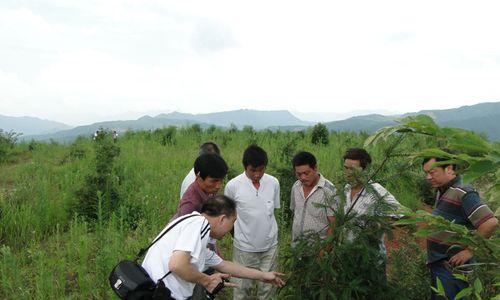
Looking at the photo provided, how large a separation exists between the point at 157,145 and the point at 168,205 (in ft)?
18.8

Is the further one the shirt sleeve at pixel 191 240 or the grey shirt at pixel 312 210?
the grey shirt at pixel 312 210

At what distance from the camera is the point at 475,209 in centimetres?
263

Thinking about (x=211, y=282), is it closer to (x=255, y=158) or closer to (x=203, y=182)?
(x=203, y=182)

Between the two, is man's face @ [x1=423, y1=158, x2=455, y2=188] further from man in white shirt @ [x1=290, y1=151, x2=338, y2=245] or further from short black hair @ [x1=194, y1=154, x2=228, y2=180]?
short black hair @ [x1=194, y1=154, x2=228, y2=180]

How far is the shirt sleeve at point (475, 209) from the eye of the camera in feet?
8.42

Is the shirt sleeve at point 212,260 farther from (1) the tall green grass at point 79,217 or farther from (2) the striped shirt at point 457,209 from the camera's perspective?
(2) the striped shirt at point 457,209

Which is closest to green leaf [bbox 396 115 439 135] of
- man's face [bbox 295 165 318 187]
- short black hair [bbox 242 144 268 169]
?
man's face [bbox 295 165 318 187]

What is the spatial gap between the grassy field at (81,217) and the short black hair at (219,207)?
0.96 meters

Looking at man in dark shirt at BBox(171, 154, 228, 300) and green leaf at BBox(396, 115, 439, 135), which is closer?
green leaf at BBox(396, 115, 439, 135)

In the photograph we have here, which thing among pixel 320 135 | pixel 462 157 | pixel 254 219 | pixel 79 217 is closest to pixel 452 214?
pixel 254 219

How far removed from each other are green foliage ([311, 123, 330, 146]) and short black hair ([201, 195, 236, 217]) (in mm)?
10639

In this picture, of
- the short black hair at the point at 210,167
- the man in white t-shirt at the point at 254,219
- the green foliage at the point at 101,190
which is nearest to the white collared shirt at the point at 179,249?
the short black hair at the point at 210,167

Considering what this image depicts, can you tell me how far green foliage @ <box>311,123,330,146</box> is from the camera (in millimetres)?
13062

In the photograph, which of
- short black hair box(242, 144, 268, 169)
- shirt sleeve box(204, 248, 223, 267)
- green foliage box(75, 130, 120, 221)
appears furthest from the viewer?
green foliage box(75, 130, 120, 221)
